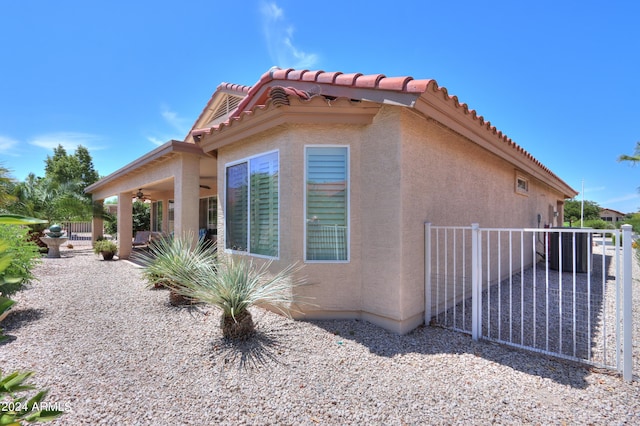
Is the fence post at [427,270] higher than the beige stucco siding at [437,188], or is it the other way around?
the beige stucco siding at [437,188]

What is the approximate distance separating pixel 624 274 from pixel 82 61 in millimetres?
13932

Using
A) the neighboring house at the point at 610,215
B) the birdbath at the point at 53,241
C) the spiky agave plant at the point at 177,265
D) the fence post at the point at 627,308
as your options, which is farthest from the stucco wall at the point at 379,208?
the neighboring house at the point at 610,215

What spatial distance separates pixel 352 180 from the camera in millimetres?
5582

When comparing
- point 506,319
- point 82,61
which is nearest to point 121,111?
point 82,61

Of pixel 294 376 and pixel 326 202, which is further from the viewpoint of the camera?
pixel 326 202

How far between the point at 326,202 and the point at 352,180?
652 millimetres

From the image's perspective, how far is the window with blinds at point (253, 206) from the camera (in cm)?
609

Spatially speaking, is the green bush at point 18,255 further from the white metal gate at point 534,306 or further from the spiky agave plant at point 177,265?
the white metal gate at point 534,306

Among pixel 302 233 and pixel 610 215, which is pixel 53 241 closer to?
pixel 302 233

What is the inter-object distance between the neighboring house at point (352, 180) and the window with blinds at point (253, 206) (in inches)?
1.0

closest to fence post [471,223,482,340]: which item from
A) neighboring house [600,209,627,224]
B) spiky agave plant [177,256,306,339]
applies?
spiky agave plant [177,256,306,339]

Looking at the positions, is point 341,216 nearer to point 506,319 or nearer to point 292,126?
point 292,126

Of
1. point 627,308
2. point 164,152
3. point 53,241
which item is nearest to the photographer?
point 627,308

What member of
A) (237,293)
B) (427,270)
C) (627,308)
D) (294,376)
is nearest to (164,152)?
(237,293)
